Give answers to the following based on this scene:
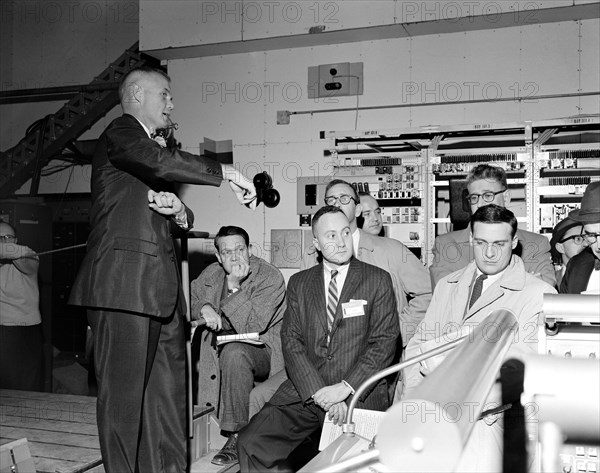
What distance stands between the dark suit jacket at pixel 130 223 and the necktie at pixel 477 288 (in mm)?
1242

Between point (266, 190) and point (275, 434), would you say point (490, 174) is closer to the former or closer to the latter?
point (275, 434)

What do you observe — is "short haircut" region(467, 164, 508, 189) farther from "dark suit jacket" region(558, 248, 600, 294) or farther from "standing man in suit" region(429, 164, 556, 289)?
"dark suit jacket" region(558, 248, 600, 294)

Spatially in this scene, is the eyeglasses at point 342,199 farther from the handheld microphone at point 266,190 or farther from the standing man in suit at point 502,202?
the handheld microphone at point 266,190

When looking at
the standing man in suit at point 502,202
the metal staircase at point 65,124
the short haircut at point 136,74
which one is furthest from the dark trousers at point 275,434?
the metal staircase at point 65,124

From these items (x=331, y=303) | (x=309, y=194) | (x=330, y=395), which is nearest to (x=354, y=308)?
(x=331, y=303)

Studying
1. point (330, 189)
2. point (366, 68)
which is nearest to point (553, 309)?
point (330, 189)

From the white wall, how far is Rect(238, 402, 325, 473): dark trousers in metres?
3.18

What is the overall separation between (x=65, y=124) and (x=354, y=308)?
5285 mm

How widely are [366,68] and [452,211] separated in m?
1.60

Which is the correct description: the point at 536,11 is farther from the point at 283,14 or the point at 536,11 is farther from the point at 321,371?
the point at 321,371

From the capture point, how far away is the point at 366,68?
5648 mm

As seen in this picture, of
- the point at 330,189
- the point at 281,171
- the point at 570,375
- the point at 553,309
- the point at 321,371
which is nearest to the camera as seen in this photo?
the point at 570,375

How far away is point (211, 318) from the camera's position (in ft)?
12.1

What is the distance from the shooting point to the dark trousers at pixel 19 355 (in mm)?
4695
